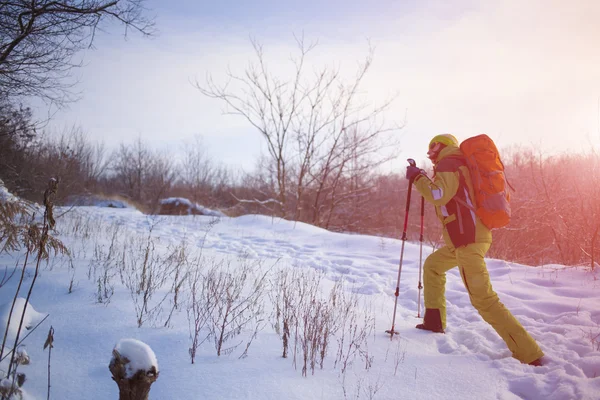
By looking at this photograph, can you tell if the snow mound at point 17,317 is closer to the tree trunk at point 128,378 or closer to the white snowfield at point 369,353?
the white snowfield at point 369,353

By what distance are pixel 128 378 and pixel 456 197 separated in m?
3.11

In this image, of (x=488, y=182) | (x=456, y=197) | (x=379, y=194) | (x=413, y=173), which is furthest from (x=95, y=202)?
(x=488, y=182)

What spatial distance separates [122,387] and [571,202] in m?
9.89

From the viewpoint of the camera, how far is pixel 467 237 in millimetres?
3275

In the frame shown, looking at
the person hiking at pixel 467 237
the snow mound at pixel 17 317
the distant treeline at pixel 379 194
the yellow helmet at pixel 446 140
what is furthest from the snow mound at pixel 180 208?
the person hiking at pixel 467 237

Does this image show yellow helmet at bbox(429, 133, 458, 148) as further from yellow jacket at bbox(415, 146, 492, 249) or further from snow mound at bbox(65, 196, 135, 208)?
snow mound at bbox(65, 196, 135, 208)

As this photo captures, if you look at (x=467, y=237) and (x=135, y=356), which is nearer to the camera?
(x=135, y=356)

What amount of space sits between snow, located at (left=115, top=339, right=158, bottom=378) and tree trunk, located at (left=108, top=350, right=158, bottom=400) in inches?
0.5

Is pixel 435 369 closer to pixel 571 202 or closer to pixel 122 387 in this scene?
pixel 122 387

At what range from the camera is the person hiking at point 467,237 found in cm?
311

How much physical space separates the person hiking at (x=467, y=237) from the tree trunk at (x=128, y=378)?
281cm

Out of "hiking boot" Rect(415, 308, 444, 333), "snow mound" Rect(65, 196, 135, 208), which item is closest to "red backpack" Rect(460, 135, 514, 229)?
"hiking boot" Rect(415, 308, 444, 333)

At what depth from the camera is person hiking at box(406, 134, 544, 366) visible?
311 centimetres

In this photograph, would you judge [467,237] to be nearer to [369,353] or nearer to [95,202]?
[369,353]
